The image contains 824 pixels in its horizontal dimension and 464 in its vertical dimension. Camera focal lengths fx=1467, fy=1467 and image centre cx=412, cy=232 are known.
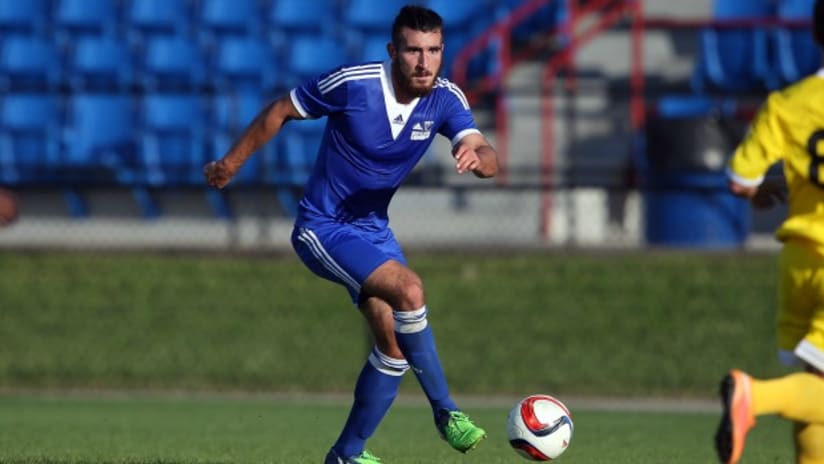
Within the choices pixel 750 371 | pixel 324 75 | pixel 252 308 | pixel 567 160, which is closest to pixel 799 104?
pixel 324 75

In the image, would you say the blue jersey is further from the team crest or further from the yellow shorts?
the yellow shorts

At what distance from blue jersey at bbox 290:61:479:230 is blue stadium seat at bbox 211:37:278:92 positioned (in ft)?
34.1

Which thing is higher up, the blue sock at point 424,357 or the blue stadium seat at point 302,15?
the blue stadium seat at point 302,15

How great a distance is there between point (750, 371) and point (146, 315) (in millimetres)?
6020

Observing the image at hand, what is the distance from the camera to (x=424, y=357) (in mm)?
6980

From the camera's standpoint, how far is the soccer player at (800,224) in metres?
5.34

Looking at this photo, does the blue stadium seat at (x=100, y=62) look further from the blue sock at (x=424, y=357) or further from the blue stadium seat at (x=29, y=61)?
the blue sock at (x=424, y=357)

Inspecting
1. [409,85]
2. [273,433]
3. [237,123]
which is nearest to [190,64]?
[237,123]

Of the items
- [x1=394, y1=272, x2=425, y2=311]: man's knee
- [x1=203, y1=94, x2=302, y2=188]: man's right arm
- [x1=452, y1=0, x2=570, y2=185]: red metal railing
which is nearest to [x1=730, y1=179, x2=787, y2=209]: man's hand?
[x1=394, y1=272, x2=425, y2=311]: man's knee

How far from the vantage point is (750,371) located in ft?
46.0

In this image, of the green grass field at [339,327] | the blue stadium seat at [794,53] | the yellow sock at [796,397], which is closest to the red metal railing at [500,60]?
the green grass field at [339,327]

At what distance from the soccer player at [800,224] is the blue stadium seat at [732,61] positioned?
11.1 meters

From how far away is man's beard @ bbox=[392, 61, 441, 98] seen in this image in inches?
275

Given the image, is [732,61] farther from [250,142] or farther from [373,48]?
[250,142]
